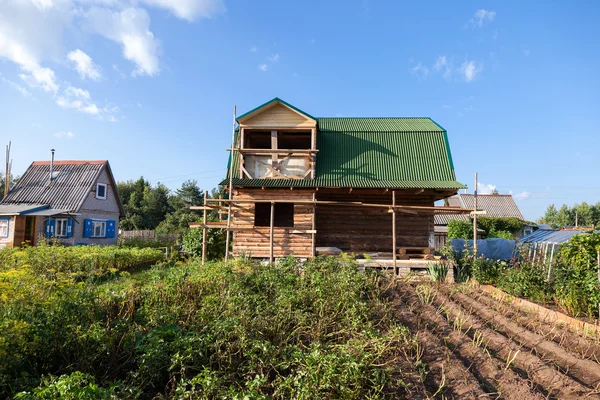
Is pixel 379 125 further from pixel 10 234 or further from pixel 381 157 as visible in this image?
pixel 10 234

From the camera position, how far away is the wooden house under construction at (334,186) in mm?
13359

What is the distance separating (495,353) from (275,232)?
8919 millimetres

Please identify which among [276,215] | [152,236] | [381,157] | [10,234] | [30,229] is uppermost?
[381,157]

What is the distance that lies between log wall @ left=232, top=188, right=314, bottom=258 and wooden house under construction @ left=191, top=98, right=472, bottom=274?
0.13 ft

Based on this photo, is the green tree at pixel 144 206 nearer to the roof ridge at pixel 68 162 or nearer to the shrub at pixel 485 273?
the roof ridge at pixel 68 162

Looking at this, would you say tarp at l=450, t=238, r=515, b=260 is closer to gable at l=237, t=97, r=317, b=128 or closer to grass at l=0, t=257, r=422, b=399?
gable at l=237, t=97, r=317, b=128

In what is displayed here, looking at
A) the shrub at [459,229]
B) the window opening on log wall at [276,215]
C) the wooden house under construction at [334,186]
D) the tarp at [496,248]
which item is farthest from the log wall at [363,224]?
the shrub at [459,229]

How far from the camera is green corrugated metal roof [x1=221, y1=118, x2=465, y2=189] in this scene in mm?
13359

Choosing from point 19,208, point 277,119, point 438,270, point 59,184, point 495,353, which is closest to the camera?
point 495,353

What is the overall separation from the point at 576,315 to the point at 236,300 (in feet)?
25.1

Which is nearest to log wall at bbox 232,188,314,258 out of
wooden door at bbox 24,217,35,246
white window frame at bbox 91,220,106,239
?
white window frame at bbox 91,220,106,239

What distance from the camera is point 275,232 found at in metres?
13.5

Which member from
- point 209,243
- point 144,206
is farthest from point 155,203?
point 209,243

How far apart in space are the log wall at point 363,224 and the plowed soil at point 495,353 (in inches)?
227
